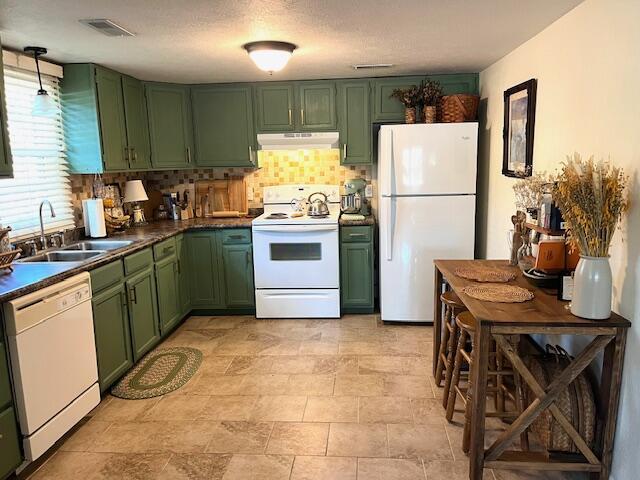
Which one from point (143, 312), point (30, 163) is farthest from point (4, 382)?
point (30, 163)

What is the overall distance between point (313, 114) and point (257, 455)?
3010mm

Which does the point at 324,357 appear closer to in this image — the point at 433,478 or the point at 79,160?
the point at 433,478

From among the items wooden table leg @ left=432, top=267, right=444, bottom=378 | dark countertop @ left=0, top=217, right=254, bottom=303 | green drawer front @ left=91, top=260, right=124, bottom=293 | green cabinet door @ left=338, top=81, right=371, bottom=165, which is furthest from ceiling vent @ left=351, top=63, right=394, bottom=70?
green drawer front @ left=91, top=260, right=124, bottom=293

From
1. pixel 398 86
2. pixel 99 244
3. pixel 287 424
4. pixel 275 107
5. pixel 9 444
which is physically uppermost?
pixel 398 86

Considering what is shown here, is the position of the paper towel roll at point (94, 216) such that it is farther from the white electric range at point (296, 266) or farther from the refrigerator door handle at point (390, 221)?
the refrigerator door handle at point (390, 221)

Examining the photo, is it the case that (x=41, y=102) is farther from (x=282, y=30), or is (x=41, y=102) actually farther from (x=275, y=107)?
(x=275, y=107)

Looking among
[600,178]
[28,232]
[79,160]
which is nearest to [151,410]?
[28,232]

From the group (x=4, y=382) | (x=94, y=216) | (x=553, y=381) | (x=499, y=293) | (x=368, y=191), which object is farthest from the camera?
(x=368, y=191)

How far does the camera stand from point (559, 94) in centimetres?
260

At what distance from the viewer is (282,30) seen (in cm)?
272

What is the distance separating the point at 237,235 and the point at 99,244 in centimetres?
118

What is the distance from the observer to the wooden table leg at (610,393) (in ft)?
6.35

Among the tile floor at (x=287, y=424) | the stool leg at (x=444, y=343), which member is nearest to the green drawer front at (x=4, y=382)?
the tile floor at (x=287, y=424)

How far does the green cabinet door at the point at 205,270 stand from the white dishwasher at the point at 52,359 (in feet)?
5.45
